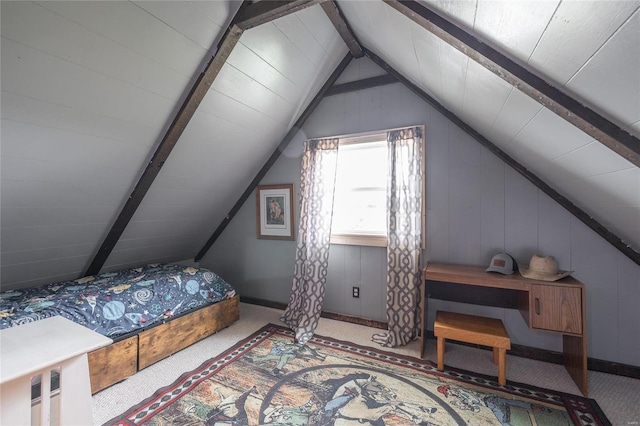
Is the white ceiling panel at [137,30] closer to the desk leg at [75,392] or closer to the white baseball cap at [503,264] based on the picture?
the desk leg at [75,392]

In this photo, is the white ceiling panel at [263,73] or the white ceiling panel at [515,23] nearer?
the white ceiling panel at [515,23]

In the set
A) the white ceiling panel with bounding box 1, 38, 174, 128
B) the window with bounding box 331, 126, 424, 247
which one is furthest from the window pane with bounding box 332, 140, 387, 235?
the white ceiling panel with bounding box 1, 38, 174, 128

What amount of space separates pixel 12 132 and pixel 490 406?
3.32 m

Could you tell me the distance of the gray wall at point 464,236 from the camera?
2055 millimetres

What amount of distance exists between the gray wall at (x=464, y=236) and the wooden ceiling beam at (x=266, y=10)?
1.37 metres

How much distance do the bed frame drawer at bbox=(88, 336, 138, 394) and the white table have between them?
0.83m

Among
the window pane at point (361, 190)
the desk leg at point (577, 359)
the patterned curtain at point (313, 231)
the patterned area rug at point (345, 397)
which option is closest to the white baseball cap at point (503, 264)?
the desk leg at point (577, 359)

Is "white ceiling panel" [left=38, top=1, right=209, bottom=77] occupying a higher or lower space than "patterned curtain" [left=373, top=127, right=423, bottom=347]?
higher

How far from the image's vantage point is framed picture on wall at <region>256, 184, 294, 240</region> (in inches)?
130

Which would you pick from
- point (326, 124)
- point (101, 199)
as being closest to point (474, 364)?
point (326, 124)

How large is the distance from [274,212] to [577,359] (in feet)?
9.87

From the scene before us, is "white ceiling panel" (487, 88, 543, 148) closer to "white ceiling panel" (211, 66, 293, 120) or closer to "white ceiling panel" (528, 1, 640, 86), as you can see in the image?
"white ceiling panel" (528, 1, 640, 86)

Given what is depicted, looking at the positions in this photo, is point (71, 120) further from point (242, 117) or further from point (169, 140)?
point (242, 117)

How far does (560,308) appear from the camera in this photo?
1.84m
